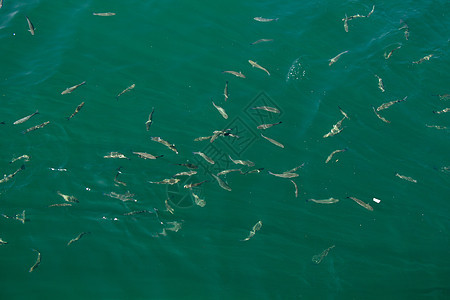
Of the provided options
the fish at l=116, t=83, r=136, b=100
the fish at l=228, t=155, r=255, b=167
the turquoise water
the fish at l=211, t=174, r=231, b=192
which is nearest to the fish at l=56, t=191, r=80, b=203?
Answer: the turquoise water

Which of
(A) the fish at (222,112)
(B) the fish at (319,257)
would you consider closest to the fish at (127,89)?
(A) the fish at (222,112)

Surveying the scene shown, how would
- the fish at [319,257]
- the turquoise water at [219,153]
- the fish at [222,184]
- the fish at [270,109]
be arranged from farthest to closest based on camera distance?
the fish at [270,109]
the fish at [222,184]
the fish at [319,257]
the turquoise water at [219,153]

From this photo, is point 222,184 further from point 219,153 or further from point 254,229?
point 254,229

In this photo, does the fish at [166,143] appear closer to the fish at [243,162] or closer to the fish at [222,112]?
the fish at [243,162]

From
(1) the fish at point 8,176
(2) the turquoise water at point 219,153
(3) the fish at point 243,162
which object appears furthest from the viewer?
(3) the fish at point 243,162

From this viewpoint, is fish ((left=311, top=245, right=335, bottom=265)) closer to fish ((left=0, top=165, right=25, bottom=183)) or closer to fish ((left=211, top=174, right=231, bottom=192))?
fish ((left=211, top=174, right=231, bottom=192))

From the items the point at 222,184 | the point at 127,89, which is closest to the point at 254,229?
the point at 222,184

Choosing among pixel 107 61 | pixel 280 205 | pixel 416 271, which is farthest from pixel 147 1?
pixel 416 271

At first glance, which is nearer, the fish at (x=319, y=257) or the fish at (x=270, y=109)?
the fish at (x=319, y=257)
